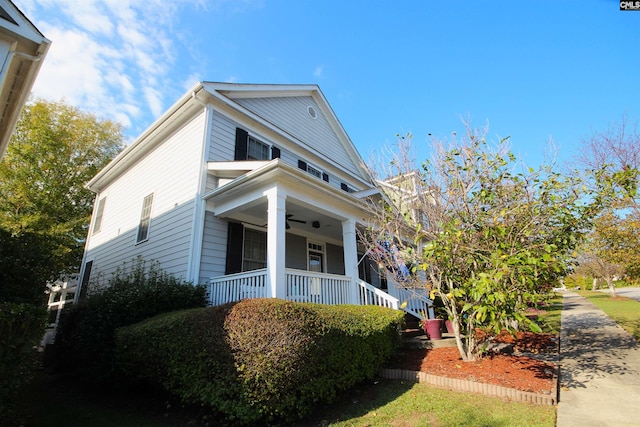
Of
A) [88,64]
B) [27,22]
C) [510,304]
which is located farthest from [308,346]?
[88,64]

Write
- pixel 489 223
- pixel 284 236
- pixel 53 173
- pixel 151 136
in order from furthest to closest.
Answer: pixel 53 173, pixel 151 136, pixel 284 236, pixel 489 223

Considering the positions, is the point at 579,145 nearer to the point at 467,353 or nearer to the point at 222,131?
the point at 467,353

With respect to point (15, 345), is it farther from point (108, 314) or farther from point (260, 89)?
point (260, 89)

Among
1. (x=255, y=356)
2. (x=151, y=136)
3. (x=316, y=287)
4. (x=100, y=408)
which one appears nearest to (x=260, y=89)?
(x=151, y=136)

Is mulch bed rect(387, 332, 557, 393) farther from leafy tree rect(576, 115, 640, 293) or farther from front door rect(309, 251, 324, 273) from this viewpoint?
front door rect(309, 251, 324, 273)

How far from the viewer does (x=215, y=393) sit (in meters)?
3.82

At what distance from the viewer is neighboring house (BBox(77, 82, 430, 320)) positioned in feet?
22.4

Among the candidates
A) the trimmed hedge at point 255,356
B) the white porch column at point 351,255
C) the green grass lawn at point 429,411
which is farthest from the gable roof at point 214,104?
the green grass lawn at point 429,411

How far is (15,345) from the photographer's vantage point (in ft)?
11.5

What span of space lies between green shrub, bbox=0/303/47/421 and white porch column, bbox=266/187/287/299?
329cm

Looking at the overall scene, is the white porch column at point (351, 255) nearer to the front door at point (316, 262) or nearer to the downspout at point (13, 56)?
the front door at point (316, 262)

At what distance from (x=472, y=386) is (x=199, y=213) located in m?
6.55

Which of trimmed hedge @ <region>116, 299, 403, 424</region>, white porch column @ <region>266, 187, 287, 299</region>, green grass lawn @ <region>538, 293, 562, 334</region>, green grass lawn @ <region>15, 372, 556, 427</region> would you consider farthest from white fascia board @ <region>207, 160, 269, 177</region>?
green grass lawn @ <region>538, 293, 562, 334</region>

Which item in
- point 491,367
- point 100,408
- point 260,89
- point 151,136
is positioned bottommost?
point 100,408
